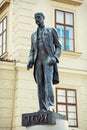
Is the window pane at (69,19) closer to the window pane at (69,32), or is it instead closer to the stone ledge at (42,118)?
the window pane at (69,32)

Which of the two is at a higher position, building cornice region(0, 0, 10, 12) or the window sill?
building cornice region(0, 0, 10, 12)

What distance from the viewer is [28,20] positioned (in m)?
15.8

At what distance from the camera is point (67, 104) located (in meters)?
15.8

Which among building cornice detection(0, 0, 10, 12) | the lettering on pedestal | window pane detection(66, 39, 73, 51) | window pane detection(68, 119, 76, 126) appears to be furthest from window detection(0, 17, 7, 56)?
the lettering on pedestal

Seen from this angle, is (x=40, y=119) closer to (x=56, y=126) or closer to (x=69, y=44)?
(x=56, y=126)

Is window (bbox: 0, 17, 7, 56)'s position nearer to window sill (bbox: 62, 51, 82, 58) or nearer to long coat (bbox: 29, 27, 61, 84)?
window sill (bbox: 62, 51, 82, 58)

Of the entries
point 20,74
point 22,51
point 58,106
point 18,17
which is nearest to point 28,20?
point 18,17

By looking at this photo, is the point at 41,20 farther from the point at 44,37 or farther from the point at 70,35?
the point at 70,35

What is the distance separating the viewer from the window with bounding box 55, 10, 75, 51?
54.3 feet

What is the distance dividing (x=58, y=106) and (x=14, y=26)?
3.79m

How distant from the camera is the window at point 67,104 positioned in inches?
614

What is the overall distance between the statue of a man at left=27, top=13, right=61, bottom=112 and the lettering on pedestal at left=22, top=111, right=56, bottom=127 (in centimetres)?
19

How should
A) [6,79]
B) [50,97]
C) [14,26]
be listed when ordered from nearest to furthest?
[50,97] < [6,79] < [14,26]

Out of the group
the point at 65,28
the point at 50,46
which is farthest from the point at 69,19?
the point at 50,46
